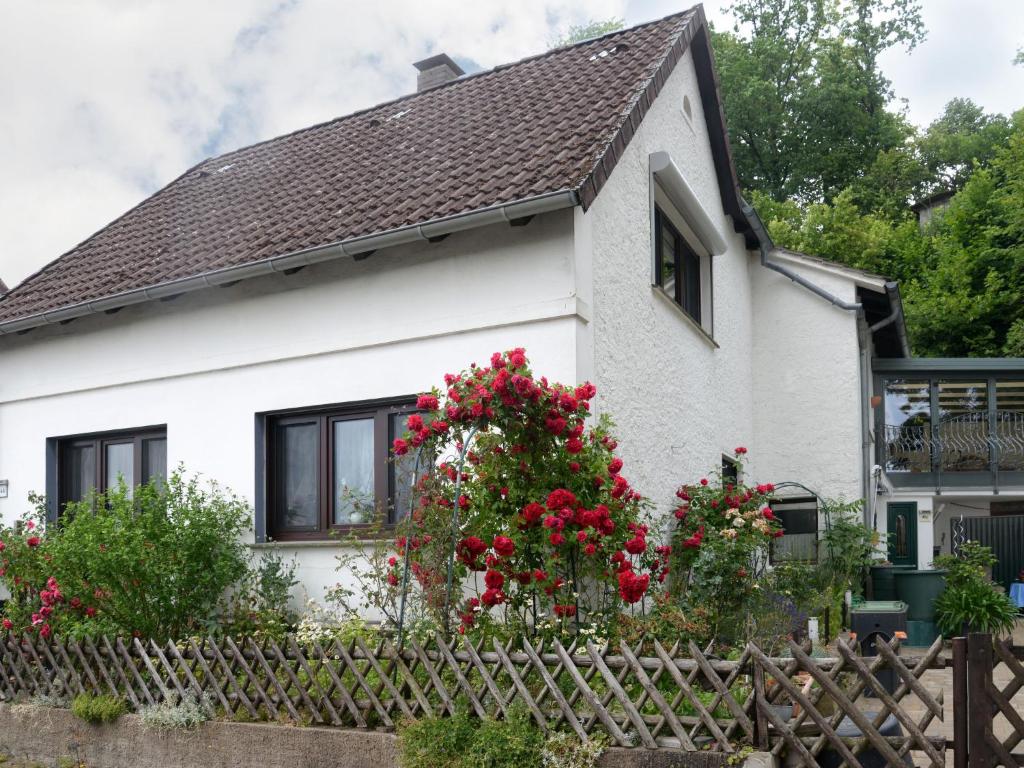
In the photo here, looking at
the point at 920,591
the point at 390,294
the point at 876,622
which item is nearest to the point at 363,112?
the point at 390,294

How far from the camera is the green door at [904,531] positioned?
63.3 ft

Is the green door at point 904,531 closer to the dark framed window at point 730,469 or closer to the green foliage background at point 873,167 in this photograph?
the dark framed window at point 730,469

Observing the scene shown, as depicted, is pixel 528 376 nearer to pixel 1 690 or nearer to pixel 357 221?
pixel 357 221

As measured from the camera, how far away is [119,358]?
1041 centimetres

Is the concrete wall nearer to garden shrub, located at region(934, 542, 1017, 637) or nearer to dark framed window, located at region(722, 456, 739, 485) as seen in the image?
dark framed window, located at region(722, 456, 739, 485)

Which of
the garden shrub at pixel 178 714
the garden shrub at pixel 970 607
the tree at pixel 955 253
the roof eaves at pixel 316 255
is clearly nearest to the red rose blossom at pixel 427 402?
the roof eaves at pixel 316 255

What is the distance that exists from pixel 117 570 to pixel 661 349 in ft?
18.0

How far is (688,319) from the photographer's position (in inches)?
438

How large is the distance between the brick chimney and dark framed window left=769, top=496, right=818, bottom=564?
7.77 meters

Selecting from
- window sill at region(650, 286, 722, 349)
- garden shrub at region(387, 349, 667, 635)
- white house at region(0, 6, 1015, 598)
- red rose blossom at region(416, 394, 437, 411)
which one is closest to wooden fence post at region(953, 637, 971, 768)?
garden shrub at region(387, 349, 667, 635)

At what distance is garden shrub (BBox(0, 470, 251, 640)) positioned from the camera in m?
8.09

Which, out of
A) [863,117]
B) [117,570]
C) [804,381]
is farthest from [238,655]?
[863,117]

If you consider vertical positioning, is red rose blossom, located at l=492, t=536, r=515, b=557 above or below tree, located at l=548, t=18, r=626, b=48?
below

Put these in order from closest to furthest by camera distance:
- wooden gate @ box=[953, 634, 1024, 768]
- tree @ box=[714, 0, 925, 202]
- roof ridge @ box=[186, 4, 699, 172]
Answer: wooden gate @ box=[953, 634, 1024, 768] → roof ridge @ box=[186, 4, 699, 172] → tree @ box=[714, 0, 925, 202]
